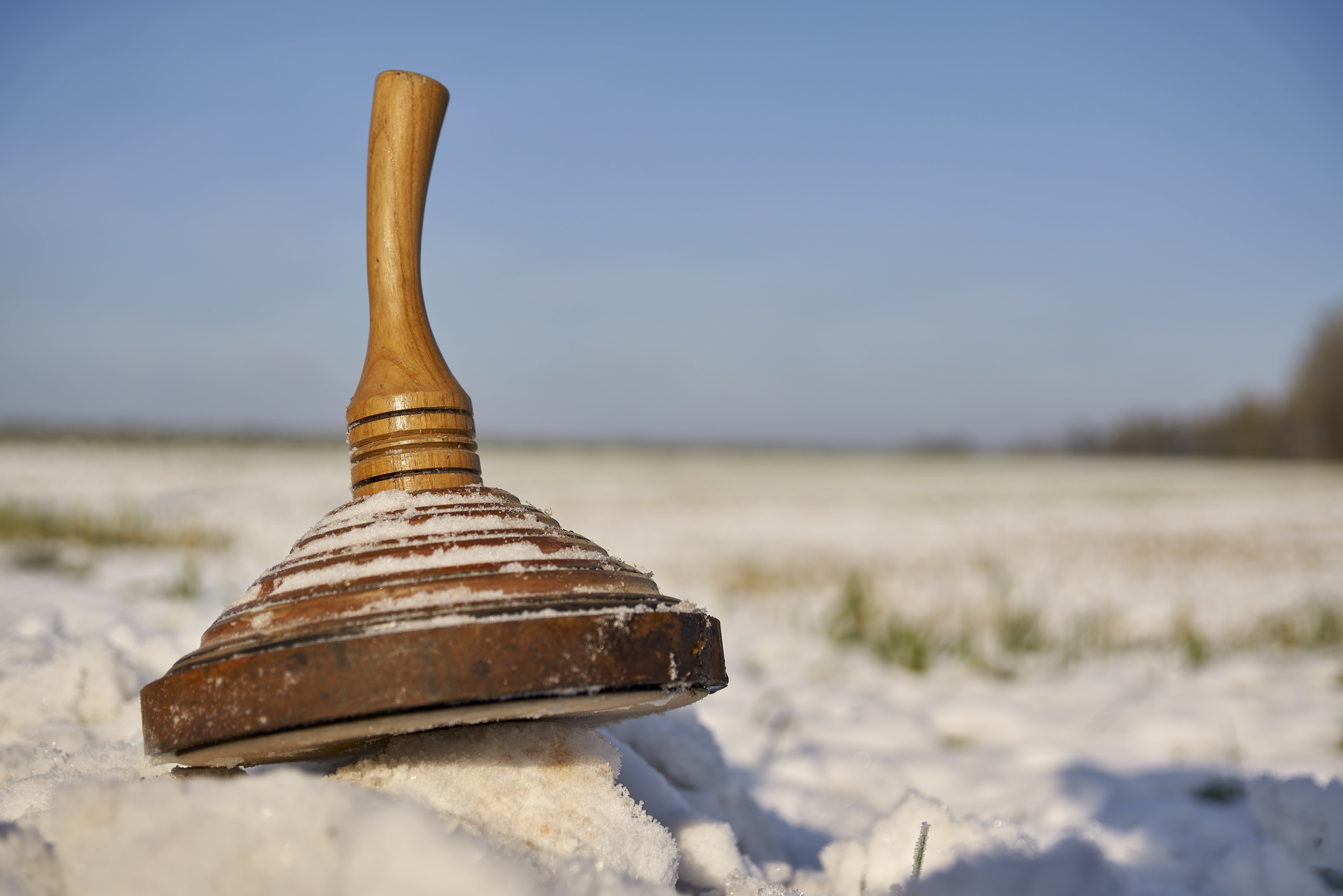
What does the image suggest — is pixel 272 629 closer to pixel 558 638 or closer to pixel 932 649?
pixel 558 638

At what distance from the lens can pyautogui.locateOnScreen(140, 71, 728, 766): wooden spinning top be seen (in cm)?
98

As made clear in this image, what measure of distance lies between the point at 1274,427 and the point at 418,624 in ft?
206

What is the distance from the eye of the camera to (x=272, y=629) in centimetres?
105

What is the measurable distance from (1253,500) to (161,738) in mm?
25037

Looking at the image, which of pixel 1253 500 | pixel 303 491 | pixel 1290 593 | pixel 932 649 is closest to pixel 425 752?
pixel 932 649

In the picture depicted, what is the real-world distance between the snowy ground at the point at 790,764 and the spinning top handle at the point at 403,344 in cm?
37

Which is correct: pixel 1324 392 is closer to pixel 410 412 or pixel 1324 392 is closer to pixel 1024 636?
pixel 1024 636

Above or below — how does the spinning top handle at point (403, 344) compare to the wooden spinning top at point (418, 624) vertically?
above

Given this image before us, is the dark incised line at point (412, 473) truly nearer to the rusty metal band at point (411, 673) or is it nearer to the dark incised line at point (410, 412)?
the dark incised line at point (410, 412)

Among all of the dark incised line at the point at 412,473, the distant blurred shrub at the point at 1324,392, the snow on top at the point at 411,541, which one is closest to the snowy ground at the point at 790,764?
the snow on top at the point at 411,541

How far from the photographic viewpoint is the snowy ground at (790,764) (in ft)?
3.12

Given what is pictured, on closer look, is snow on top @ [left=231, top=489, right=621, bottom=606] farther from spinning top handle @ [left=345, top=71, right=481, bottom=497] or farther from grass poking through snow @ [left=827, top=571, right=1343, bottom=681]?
grass poking through snow @ [left=827, top=571, right=1343, bottom=681]

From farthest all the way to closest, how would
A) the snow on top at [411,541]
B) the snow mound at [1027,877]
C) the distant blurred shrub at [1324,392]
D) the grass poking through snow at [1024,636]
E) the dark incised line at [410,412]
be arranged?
the distant blurred shrub at [1324,392], the grass poking through snow at [1024,636], the snow mound at [1027,877], the dark incised line at [410,412], the snow on top at [411,541]

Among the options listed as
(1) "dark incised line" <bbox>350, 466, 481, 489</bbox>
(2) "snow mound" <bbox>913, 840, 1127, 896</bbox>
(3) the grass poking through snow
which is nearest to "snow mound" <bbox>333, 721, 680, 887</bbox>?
(1) "dark incised line" <bbox>350, 466, 481, 489</bbox>
